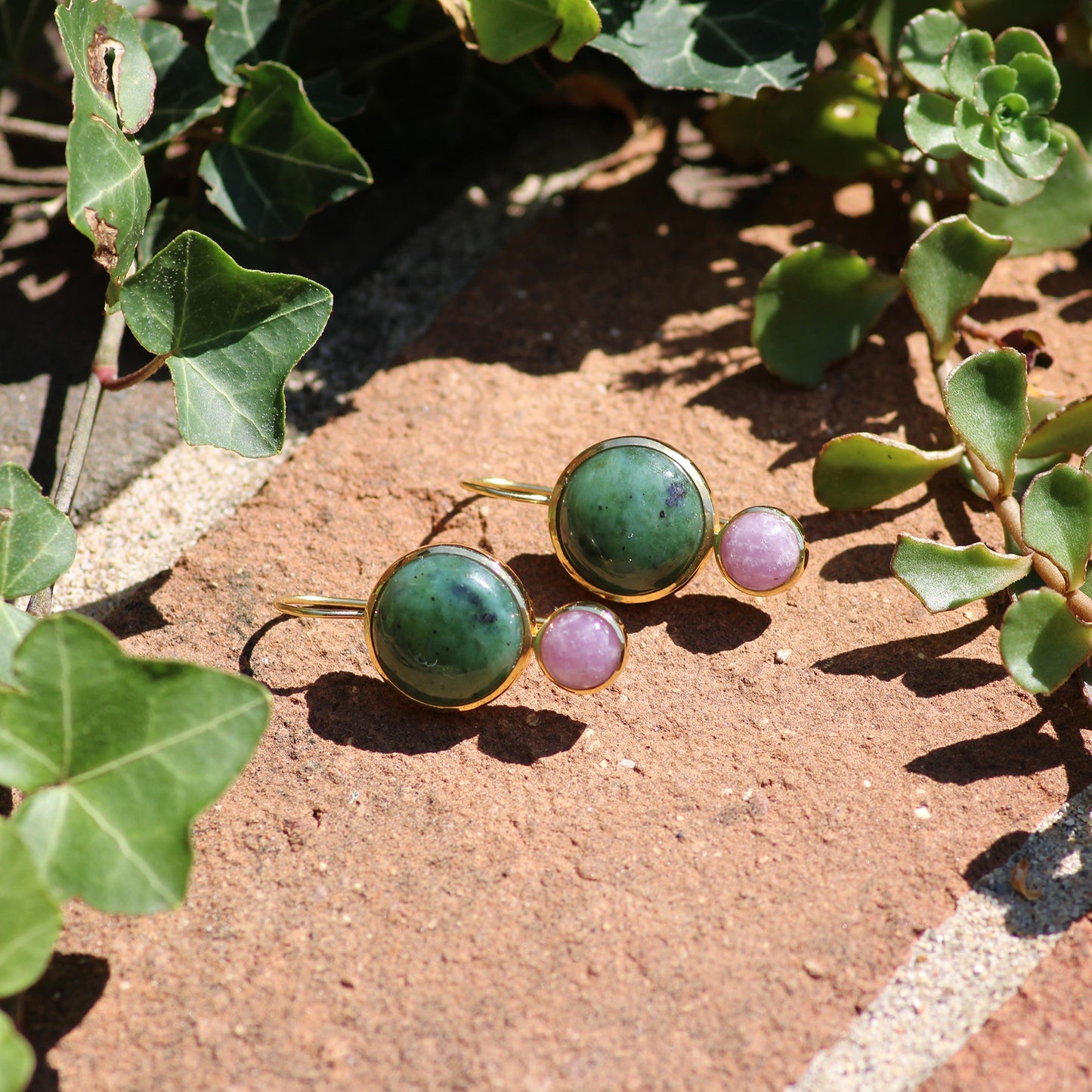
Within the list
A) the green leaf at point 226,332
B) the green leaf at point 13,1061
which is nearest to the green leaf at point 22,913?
the green leaf at point 13,1061

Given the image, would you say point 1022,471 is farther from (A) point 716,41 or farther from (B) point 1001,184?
(A) point 716,41

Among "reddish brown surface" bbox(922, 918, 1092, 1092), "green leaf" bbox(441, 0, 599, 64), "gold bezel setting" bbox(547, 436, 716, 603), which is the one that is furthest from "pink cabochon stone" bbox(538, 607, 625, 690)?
"green leaf" bbox(441, 0, 599, 64)

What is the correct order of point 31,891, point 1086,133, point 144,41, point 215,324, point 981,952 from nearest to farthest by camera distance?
point 31,891
point 981,952
point 215,324
point 144,41
point 1086,133

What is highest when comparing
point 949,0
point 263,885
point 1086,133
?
point 949,0

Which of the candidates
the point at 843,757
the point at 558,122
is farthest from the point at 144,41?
the point at 843,757

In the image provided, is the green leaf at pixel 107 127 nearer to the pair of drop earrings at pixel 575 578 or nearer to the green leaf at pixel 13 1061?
the pair of drop earrings at pixel 575 578

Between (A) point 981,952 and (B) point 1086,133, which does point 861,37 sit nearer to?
(B) point 1086,133
